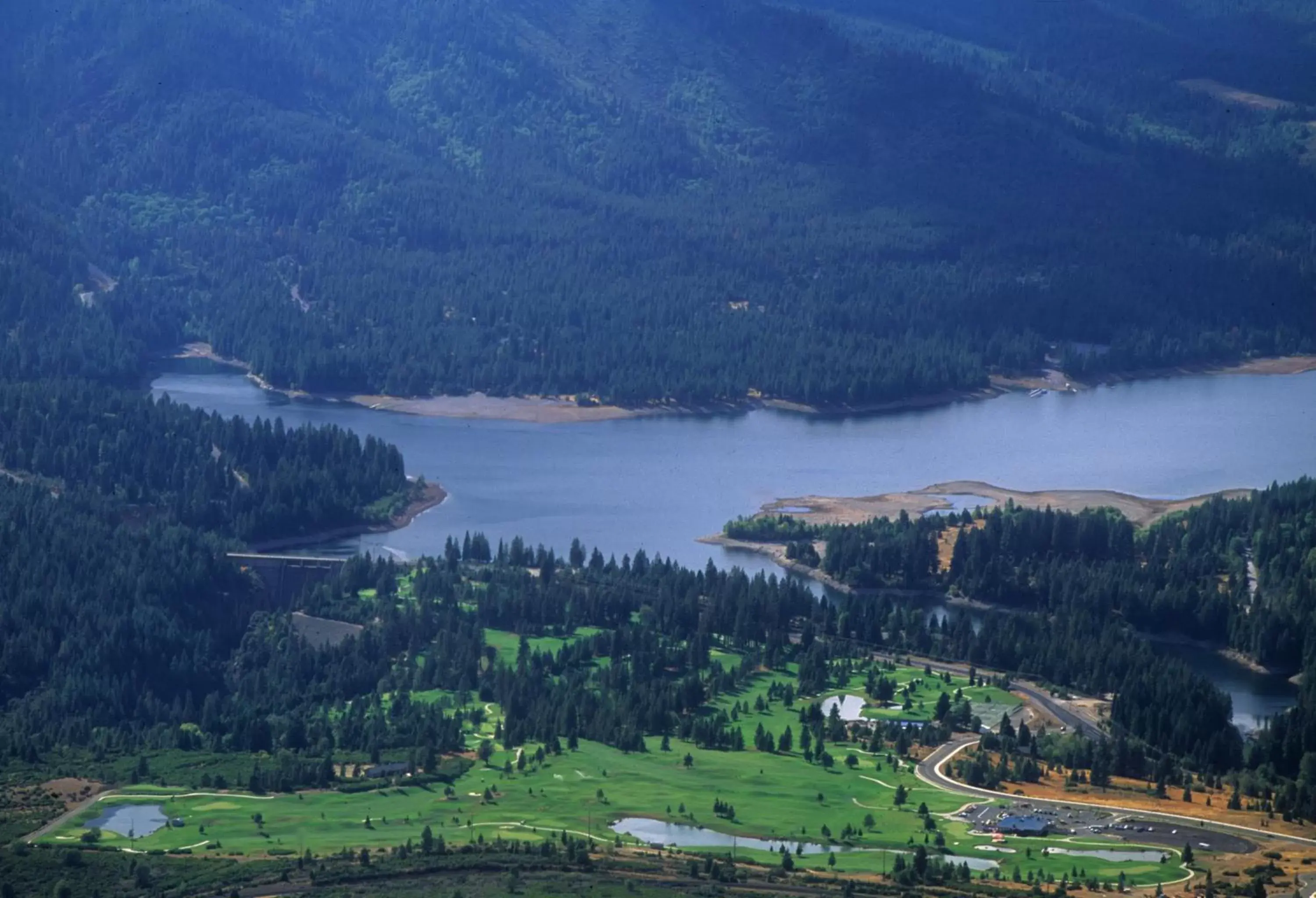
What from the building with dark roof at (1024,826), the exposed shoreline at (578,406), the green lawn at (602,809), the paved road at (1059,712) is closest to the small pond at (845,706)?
the paved road at (1059,712)

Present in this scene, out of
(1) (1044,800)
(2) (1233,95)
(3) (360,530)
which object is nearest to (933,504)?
(3) (360,530)

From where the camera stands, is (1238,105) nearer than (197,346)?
No

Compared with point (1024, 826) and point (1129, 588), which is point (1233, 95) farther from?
point (1024, 826)

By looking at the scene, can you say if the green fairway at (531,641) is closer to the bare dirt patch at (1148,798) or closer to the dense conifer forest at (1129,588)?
the dense conifer forest at (1129,588)

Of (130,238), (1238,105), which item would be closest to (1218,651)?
(130,238)

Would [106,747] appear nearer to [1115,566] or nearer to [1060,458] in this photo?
[1115,566]

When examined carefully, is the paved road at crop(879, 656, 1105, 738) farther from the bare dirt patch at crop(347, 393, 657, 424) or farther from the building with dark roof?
the bare dirt patch at crop(347, 393, 657, 424)
